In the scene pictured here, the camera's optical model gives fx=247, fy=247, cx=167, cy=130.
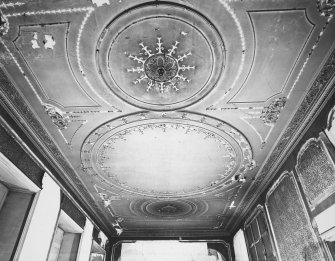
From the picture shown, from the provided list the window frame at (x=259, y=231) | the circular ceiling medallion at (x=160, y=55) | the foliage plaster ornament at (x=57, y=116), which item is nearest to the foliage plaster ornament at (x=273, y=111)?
the circular ceiling medallion at (x=160, y=55)

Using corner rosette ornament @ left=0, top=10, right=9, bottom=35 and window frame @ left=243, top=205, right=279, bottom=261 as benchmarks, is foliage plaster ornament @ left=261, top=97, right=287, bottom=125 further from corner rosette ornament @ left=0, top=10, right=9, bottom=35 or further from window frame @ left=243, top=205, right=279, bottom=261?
corner rosette ornament @ left=0, top=10, right=9, bottom=35

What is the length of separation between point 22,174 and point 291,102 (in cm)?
449

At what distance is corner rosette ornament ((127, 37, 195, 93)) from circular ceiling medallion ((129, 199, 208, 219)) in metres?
4.28

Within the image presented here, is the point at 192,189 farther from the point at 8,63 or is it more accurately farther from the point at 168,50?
the point at 8,63

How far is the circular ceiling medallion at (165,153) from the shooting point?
4.25 metres

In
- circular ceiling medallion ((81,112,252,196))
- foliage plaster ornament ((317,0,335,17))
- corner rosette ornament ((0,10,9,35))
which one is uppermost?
foliage plaster ornament ((317,0,335,17))

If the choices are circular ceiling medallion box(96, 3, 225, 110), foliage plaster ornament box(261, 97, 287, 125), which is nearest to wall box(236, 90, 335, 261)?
foliage plaster ornament box(261, 97, 287, 125)

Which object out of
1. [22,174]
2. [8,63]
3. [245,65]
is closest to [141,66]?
[245,65]

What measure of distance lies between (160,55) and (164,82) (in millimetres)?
415

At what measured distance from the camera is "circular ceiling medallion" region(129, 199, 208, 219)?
701cm

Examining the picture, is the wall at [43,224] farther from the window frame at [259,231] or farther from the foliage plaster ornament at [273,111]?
the window frame at [259,231]

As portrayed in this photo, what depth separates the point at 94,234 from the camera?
793 centimetres

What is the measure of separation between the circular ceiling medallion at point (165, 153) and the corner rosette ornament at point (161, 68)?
690 mm

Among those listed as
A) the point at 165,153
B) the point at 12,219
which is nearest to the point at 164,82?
the point at 165,153
